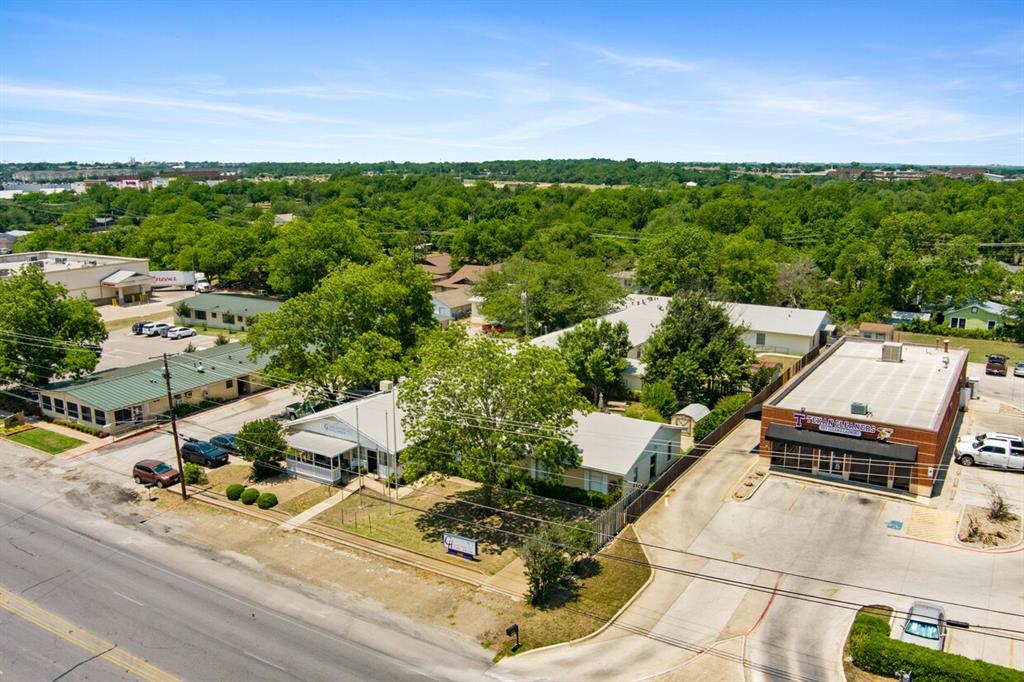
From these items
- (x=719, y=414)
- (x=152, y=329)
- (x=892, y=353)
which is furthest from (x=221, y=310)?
(x=892, y=353)

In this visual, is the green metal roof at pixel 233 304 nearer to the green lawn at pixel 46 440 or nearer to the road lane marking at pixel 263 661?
the green lawn at pixel 46 440

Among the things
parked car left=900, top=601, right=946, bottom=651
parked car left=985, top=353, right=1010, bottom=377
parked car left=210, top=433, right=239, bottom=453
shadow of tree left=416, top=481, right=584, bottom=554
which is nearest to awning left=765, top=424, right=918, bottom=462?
shadow of tree left=416, top=481, right=584, bottom=554

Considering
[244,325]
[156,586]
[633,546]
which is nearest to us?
[156,586]

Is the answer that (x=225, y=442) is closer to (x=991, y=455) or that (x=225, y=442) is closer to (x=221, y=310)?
(x=221, y=310)

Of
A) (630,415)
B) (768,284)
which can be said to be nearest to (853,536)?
(630,415)

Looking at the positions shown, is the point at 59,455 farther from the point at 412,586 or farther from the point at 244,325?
the point at 244,325

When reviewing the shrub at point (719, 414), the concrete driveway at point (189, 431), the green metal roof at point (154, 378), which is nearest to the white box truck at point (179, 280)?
the green metal roof at point (154, 378)
